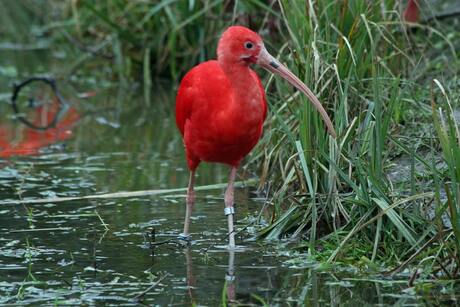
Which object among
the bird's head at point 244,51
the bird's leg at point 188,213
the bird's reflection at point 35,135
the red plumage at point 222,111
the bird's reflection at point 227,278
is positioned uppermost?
the bird's head at point 244,51

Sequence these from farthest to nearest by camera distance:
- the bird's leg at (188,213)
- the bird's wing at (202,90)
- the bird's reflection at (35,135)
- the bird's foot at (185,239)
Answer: the bird's reflection at (35,135) → the bird's leg at (188,213) → the bird's foot at (185,239) → the bird's wing at (202,90)

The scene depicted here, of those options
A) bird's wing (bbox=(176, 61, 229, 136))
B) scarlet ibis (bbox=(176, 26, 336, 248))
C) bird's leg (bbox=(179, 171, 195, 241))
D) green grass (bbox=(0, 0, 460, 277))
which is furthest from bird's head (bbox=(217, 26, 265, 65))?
bird's leg (bbox=(179, 171, 195, 241))

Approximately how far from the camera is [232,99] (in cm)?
620

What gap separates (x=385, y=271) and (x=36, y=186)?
3379 mm

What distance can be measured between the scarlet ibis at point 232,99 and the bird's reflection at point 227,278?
0.79 feet

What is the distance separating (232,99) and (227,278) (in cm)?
108

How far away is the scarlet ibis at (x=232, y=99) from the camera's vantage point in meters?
6.20

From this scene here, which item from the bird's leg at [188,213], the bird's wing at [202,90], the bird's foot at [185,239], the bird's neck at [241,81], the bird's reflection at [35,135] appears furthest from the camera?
the bird's reflection at [35,135]

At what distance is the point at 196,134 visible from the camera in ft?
21.1

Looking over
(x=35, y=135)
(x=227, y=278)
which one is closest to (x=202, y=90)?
(x=227, y=278)

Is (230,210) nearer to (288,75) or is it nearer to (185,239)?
(185,239)

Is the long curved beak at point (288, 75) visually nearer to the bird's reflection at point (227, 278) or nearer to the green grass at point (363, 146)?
the green grass at point (363, 146)

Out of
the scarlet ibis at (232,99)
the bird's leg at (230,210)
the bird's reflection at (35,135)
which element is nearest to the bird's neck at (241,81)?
the scarlet ibis at (232,99)

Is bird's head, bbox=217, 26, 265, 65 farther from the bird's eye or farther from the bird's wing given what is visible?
the bird's wing
